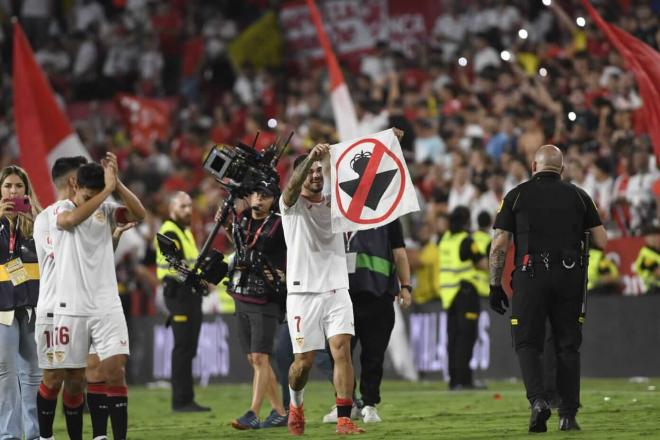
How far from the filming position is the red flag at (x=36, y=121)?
2008cm

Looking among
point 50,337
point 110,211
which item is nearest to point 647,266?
point 110,211

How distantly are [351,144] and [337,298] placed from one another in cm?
134

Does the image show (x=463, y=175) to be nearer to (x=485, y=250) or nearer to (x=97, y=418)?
(x=485, y=250)

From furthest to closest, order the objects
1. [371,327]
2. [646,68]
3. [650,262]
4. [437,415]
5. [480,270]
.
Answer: [480,270] → [650,262] → [646,68] → [437,415] → [371,327]

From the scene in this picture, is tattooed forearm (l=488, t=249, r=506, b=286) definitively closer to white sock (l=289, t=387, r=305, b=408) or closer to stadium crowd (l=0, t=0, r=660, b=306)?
white sock (l=289, t=387, r=305, b=408)

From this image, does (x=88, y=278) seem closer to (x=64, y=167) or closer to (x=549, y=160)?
(x=64, y=167)

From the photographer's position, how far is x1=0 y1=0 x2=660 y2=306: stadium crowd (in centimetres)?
2111

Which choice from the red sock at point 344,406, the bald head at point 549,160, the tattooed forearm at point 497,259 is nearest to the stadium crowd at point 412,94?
the bald head at point 549,160

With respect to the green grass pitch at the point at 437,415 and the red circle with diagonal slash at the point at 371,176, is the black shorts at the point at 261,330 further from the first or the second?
the red circle with diagonal slash at the point at 371,176

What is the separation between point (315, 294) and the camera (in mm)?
12133

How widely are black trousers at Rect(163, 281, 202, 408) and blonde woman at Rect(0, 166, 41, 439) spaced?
16.1 feet

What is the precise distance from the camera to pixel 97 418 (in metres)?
11.0

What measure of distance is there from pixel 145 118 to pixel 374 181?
18.8 m

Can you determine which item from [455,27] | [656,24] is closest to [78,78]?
[455,27]
